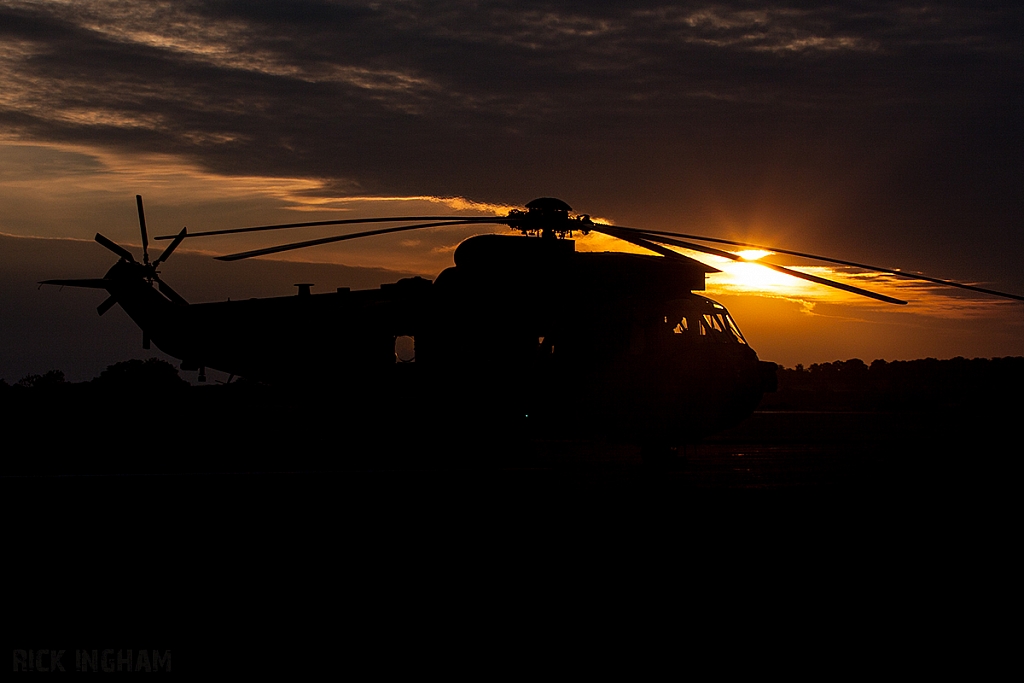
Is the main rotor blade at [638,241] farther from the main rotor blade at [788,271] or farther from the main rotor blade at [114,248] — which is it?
the main rotor blade at [114,248]

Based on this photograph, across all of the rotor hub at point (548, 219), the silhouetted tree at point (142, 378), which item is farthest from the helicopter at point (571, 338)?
the silhouetted tree at point (142, 378)

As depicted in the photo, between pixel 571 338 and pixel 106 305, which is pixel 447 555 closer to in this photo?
pixel 571 338

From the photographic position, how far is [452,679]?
18.0 ft

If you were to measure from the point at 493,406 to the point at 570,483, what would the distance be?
204 centimetres

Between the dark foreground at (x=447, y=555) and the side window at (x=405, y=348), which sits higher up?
the side window at (x=405, y=348)

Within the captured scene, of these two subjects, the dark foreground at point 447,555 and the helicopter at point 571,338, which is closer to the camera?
the dark foreground at point 447,555

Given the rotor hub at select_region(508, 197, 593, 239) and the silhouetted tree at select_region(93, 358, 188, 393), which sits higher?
the rotor hub at select_region(508, 197, 593, 239)

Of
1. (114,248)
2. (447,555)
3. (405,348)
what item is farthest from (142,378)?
(447,555)

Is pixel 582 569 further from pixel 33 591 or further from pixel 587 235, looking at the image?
pixel 587 235

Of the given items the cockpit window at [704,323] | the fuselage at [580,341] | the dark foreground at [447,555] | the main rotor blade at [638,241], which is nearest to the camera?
the dark foreground at [447,555]

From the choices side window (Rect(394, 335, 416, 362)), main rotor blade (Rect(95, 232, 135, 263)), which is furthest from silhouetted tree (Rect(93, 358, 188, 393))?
side window (Rect(394, 335, 416, 362))

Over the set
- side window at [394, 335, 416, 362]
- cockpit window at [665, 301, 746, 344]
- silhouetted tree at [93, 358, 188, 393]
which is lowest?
silhouetted tree at [93, 358, 188, 393]

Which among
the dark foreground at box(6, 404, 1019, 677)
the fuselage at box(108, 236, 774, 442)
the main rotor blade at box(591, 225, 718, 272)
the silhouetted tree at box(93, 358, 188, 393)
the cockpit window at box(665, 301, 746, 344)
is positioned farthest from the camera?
the silhouetted tree at box(93, 358, 188, 393)

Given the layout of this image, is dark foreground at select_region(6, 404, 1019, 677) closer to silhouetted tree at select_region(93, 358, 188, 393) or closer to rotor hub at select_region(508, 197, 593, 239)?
rotor hub at select_region(508, 197, 593, 239)
